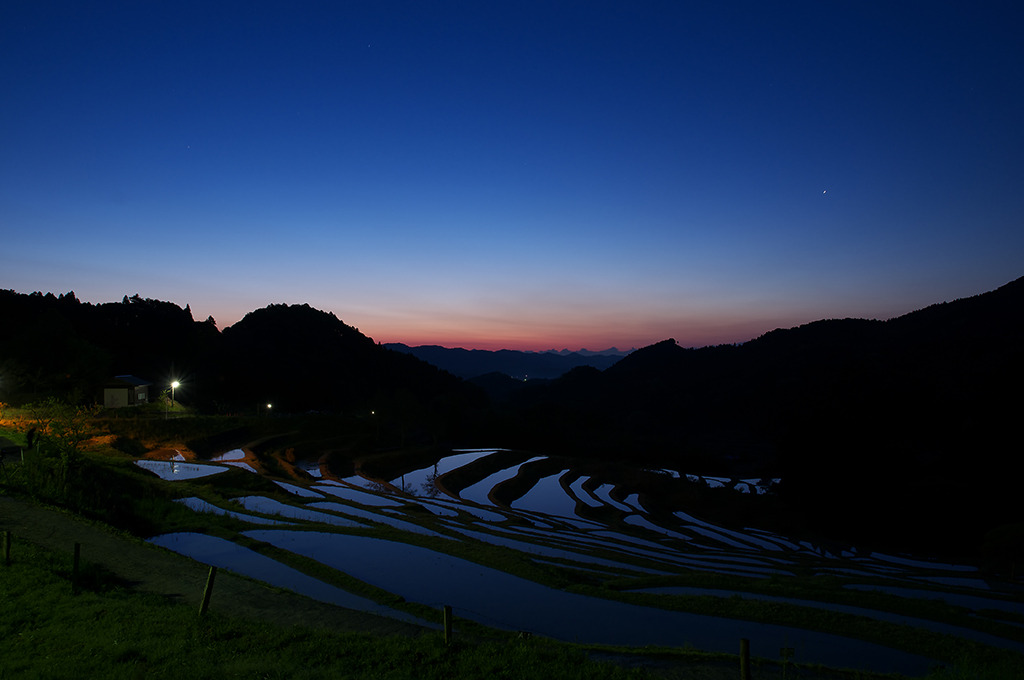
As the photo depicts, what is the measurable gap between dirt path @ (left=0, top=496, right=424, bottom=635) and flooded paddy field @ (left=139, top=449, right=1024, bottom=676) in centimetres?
132

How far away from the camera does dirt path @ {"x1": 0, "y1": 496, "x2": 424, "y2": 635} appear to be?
12094 millimetres

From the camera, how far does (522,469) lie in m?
49.5

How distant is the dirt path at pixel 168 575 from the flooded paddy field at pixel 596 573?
51.9 inches

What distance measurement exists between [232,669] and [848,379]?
9175cm

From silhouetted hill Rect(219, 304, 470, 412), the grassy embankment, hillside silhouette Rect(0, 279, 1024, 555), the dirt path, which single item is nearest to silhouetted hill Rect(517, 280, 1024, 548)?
hillside silhouette Rect(0, 279, 1024, 555)

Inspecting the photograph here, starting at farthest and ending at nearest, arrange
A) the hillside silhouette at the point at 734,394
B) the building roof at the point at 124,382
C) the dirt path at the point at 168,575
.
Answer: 1. the building roof at the point at 124,382
2. the hillside silhouette at the point at 734,394
3. the dirt path at the point at 168,575

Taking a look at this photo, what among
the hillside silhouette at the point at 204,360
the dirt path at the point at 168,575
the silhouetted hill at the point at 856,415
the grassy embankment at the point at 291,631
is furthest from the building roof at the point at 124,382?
the silhouetted hill at the point at 856,415

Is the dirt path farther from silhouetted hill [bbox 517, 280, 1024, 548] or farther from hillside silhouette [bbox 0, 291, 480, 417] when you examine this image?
silhouetted hill [bbox 517, 280, 1024, 548]

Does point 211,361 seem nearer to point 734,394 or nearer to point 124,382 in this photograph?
point 124,382

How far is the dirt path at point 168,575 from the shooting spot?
12094 millimetres

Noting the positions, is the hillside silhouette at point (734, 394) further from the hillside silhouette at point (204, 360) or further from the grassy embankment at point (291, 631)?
the grassy embankment at point (291, 631)

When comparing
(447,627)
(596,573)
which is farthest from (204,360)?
(447,627)

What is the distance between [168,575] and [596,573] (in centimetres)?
1339

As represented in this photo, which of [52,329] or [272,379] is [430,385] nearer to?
[272,379]
